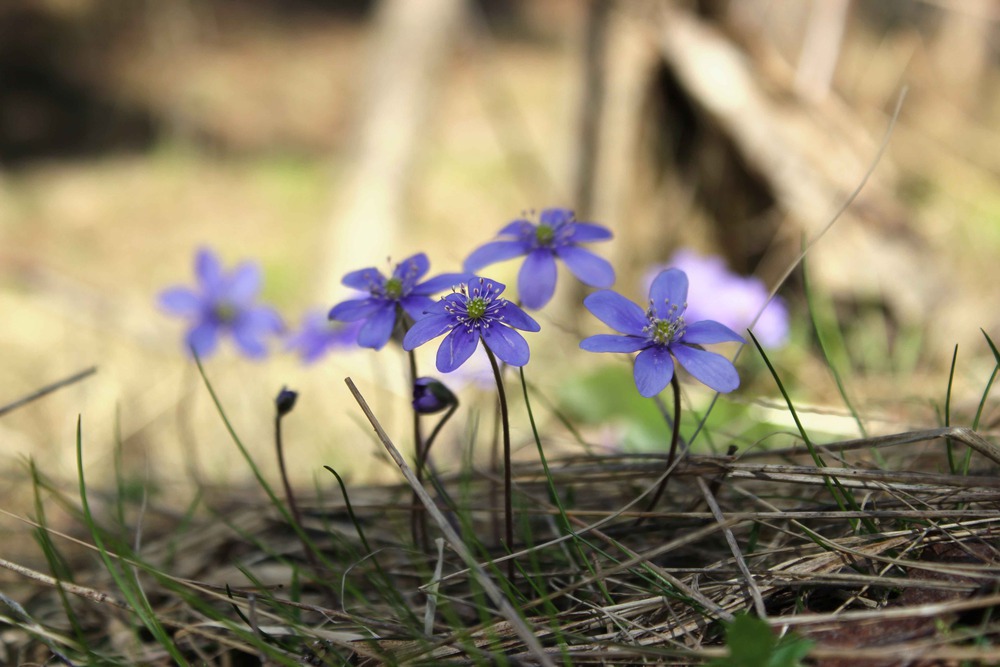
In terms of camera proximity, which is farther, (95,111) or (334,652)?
(95,111)

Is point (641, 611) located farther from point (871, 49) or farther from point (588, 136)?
point (871, 49)

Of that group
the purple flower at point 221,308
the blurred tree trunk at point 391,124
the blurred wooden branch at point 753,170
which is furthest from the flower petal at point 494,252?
the blurred tree trunk at point 391,124

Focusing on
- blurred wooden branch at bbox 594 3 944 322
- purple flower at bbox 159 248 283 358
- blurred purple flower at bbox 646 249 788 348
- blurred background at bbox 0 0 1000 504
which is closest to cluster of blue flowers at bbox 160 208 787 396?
blurred background at bbox 0 0 1000 504

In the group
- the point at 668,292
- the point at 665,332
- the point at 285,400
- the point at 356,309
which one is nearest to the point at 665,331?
the point at 665,332

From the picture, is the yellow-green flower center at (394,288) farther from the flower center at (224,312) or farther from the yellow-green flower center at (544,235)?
the flower center at (224,312)

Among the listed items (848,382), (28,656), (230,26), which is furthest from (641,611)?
(230,26)

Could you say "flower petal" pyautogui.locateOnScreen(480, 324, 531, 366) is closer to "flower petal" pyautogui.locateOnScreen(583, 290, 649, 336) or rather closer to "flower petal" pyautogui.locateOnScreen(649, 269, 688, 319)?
"flower petal" pyautogui.locateOnScreen(583, 290, 649, 336)

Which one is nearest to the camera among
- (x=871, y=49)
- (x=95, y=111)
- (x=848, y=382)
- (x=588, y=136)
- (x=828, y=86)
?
(x=848, y=382)
